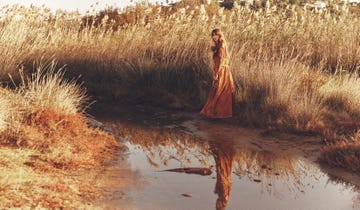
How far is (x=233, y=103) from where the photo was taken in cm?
1009

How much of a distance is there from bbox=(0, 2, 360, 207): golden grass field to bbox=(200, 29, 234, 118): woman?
13.1 inches

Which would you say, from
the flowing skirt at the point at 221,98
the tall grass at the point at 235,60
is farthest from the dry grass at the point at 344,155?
the flowing skirt at the point at 221,98

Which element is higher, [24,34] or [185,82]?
[24,34]

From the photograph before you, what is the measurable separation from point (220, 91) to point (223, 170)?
3.44 m

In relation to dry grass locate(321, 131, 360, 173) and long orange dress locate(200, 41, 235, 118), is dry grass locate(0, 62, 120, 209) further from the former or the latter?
dry grass locate(321, 131, 360, 173)

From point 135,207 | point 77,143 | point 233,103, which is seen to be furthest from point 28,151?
point 233,103

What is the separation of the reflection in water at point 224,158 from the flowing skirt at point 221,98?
1001mm

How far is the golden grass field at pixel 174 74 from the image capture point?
714 centimetres

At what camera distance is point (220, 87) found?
32.0 feet

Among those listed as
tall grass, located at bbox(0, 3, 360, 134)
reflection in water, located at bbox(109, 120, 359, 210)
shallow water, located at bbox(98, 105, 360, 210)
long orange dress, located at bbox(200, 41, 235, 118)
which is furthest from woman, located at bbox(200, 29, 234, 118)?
reflection in water, located at bbox(109, 120, 359, 210)

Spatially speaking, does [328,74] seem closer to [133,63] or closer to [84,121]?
[133,63]

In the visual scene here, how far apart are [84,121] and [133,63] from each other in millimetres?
4788

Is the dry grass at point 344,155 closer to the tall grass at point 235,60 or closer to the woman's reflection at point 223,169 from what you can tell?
the woman's reflection at point 223,169

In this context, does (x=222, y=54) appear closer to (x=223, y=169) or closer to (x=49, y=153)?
(x=223, y=169)
